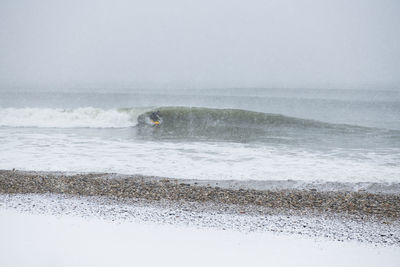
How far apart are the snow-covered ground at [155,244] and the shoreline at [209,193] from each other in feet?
3.17

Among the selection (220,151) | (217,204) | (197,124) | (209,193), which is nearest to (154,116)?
(197,124)

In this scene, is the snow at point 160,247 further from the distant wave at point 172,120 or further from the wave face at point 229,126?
the distant wave at point 172,120

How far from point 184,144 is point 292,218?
8.76 m

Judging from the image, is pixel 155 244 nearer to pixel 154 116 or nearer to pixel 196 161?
pixel 196 161

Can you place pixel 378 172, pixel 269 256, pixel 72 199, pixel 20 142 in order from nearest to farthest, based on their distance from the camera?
1. pixel 269 256
2. pixel 72 199
3. pixel 378 172
4. pixel 20 142

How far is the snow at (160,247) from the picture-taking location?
14.3ft

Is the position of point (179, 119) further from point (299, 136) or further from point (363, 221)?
point (363, 221)

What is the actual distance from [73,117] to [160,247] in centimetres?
2179

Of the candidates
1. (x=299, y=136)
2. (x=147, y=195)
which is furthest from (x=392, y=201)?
(x=299, y=136)

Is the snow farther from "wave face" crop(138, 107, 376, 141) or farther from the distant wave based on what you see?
the distant wave

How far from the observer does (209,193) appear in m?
7.35

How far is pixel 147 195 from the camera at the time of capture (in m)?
7.25

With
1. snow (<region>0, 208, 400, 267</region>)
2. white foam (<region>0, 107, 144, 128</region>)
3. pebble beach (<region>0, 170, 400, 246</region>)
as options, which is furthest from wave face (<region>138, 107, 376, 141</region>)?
snow (<region>0, 208, 400, 267</region>)

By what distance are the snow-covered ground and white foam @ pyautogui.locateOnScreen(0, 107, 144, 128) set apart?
17.1 meters
